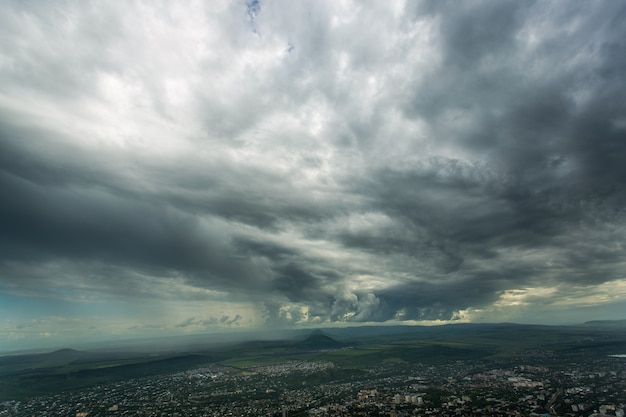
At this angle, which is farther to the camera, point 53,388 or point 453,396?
point 53,388

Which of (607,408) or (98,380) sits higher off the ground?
(607,408)

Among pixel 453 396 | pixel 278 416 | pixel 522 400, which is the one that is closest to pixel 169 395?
pixel 278 416

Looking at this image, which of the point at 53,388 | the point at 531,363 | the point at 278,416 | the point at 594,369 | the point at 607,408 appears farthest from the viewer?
the point at 531,363

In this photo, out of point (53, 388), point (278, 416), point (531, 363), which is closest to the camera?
point (278, 416)

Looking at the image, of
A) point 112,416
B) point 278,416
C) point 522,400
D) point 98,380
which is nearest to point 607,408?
point 522,400

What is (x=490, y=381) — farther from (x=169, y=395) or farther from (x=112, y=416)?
(x=112, y=416)

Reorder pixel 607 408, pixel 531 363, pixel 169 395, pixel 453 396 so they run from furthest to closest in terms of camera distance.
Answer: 1. pixel 531 363
2. pixel 169 395
3. pixel 453 396
4. pixel 607 408

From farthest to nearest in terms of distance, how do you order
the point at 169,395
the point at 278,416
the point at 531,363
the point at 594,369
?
the point at 531,363
the point at 594,369
the point at 169,395
the point at 278,416

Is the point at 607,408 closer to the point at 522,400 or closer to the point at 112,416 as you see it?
the point at 522,400

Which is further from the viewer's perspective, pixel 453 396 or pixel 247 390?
pixel 247 390
